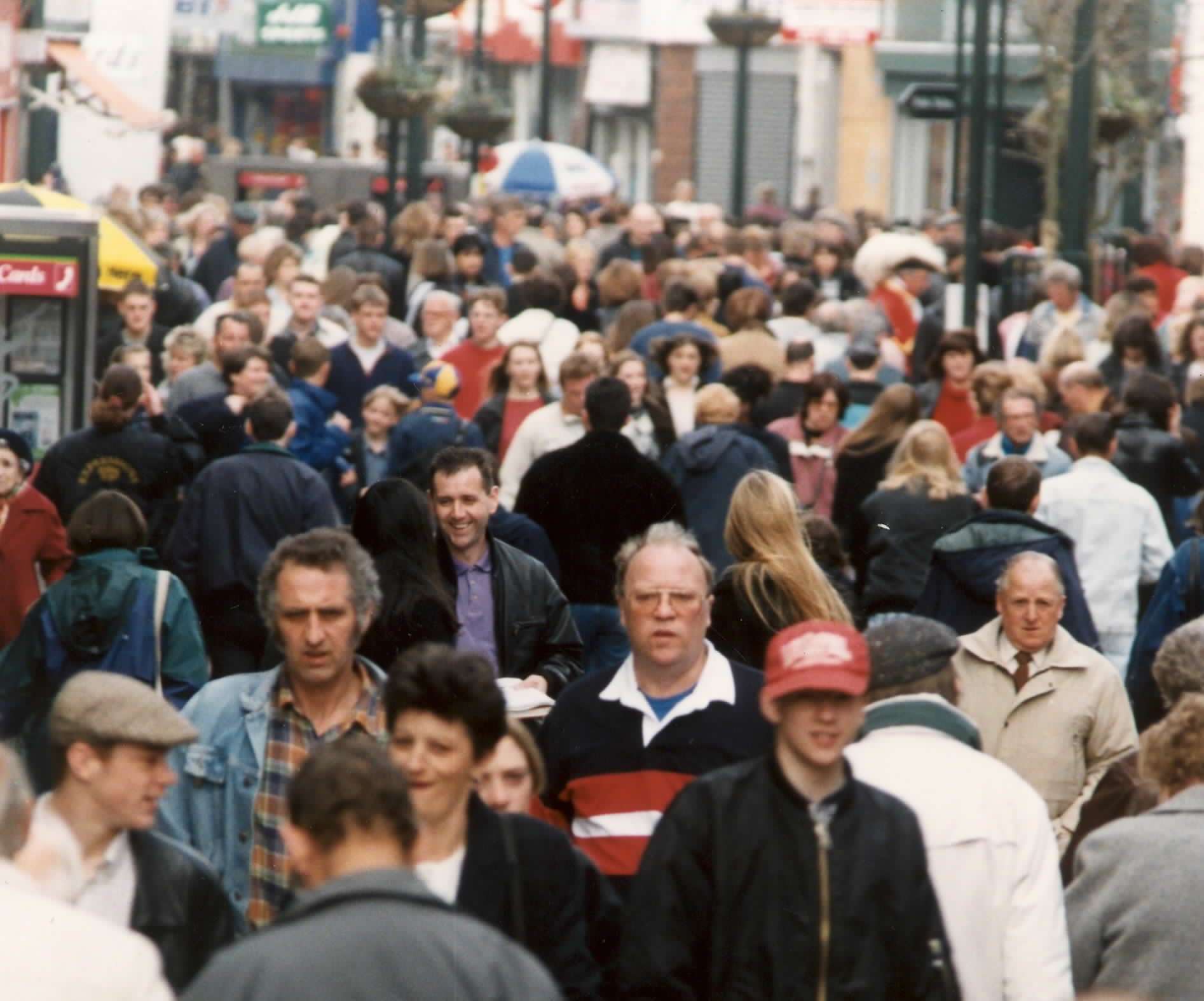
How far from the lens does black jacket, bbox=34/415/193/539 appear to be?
455 inches

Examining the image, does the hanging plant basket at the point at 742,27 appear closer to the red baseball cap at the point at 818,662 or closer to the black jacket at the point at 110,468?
the black jacket at the point at 110,468

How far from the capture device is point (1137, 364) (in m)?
15.5

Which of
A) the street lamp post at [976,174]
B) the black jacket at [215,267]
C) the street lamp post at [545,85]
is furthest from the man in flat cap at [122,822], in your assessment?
the street lamp post at [545,85]

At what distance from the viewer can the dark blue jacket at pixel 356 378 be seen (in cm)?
1537

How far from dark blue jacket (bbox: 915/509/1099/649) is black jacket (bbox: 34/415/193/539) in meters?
3.46

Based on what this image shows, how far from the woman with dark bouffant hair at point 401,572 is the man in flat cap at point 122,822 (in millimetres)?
2761

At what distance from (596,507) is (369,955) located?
683 cm

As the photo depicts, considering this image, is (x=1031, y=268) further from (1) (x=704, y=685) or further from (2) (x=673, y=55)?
(2) (x=673, y=55)

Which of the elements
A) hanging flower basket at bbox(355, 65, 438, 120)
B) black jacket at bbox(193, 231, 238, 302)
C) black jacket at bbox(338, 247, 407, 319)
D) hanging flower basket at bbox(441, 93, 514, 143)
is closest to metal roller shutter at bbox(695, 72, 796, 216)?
hanging flower basket at bbox(441, 93, 514, 143)

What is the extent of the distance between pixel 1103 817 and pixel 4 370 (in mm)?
8501

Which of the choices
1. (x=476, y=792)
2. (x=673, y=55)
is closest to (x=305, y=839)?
(x=476, y=792)

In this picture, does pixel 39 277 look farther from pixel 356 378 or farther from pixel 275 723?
pixel 275 723

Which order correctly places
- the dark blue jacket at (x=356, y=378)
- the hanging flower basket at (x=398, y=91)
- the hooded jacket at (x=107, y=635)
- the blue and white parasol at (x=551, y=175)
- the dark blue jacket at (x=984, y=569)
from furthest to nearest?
1. the blue and white parasol at (x=551, y=175)
2. the hanging flower basket at (x=398, y=91)
3. the dark blue jacket at (x=356, y=378)
4. the dark blue jacket at (x=984, y=569)
5. the hooded jacket at (x=107, y=635)

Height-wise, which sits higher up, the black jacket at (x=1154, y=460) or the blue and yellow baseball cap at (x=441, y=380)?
the blue and yellow baseball cap at (x=441, y=380)
